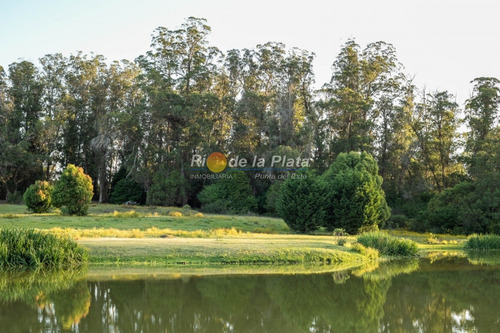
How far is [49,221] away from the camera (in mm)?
28766

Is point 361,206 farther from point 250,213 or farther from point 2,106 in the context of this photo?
point 2,106

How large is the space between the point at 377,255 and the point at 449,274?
16.1ft

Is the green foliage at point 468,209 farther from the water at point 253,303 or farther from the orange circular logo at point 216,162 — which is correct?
the water at point 253,303

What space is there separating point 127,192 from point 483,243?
3605 centimetres

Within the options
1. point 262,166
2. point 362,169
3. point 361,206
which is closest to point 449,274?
point 361,206

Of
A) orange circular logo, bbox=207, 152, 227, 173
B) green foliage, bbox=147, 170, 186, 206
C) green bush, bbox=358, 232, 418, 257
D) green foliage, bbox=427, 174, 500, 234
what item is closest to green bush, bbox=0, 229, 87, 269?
green bush, bbox=358, 232, 418, 257

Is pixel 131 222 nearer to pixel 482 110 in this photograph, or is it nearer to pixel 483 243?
pixel 483 243

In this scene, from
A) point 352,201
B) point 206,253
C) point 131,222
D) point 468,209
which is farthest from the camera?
point 468,209

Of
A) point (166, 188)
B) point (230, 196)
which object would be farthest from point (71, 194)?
point (230, 196)

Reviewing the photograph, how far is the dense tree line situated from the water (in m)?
30.6

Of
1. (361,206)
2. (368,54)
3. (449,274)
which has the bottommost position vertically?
(449,274)

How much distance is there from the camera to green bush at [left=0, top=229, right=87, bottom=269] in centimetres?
1745

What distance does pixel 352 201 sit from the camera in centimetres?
3281

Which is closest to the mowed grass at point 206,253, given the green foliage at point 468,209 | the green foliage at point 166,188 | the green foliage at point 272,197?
the green foliage at point 468,209
